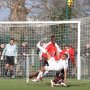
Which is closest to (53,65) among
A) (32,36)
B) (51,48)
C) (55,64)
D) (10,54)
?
(55,64)

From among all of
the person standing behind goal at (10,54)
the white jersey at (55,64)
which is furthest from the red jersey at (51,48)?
the person standing behind goal at (10,54)

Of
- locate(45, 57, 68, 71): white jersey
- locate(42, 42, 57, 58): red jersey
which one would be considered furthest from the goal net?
locate(45, 57, 68, 71): white jersey

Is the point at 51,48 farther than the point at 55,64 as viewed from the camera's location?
Yes

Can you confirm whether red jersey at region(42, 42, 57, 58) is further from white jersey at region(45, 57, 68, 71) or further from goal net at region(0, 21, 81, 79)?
goal net at region(0, 21, 81, 79)

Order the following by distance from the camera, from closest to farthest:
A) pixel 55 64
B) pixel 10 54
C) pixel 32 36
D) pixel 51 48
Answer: pixel 55 64 < pixel 51 48 < pixel 10 54 < pixel 32 36

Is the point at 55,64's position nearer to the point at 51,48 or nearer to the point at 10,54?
the point at 51,48

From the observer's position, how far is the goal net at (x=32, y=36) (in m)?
24.5

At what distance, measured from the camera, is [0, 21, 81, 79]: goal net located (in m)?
24.5

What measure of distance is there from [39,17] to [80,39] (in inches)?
725

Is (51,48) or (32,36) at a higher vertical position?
(51,48)

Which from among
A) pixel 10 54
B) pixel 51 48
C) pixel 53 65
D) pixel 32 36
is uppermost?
pixel 51 48

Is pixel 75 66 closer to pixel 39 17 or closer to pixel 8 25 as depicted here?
pixel 8 25

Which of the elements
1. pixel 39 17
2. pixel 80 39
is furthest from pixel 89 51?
pixel 39 17

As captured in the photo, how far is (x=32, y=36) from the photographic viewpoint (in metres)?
25.1
